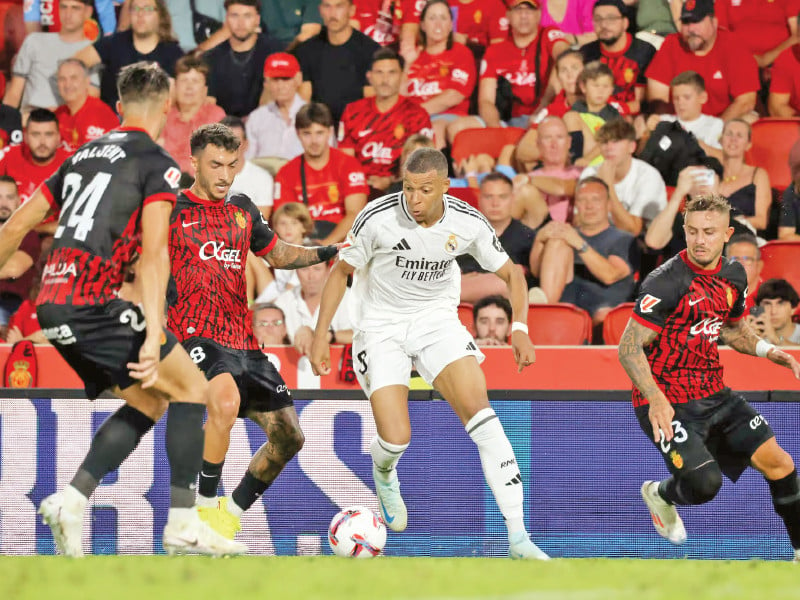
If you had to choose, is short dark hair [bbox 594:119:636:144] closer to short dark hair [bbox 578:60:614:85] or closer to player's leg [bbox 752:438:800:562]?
short dark hair [bbox 578:60:614:85]

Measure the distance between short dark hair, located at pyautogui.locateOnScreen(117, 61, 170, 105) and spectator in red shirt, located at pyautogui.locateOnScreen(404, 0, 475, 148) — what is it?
6.38 metres

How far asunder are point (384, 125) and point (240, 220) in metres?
4.67

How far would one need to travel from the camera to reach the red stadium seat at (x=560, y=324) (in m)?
8.93

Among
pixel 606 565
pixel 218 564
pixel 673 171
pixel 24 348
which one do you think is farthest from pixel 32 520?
pixel 673 171

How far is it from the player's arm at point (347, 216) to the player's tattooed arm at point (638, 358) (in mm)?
4070

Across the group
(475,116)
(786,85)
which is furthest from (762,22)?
(475,116)

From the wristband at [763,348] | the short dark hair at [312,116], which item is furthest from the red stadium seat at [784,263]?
the short dark hair at [312,116]

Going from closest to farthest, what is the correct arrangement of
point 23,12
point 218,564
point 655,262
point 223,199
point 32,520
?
point 218,564 → point 223,199 → point 32,520 → point 655,262 → point 23,12

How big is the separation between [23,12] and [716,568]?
10207mm

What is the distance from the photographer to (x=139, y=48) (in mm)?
11734

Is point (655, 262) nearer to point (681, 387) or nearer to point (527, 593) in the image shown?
point (681, 387)

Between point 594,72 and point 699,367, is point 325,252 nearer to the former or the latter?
point 699,367

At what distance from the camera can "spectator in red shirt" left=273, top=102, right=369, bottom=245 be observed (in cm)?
1050

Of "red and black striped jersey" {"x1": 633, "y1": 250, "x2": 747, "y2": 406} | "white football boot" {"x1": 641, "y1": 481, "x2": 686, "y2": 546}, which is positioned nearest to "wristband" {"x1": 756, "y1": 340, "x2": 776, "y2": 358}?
"red and black striped jersey" {"x1": 633, "y1": 250, "x2": 747, "y2": 406}
